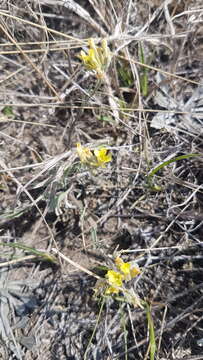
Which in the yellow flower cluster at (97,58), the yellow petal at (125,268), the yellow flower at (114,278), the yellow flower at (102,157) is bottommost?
the yellow flower at (114,278)

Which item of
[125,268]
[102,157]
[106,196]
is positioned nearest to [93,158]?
[102,157]

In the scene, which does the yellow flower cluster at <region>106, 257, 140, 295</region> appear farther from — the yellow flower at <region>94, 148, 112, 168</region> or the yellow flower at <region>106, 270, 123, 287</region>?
the yellow flower at <region>94, 148, 112, 168</region>

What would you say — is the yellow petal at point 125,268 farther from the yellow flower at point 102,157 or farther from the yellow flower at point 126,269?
the yellow flower at point 102,157

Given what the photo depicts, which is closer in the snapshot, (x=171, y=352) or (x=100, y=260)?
(x=171, y=352)

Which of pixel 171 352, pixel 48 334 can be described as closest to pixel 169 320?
pixel 171 352

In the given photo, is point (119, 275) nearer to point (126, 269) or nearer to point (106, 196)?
point (126, 269)

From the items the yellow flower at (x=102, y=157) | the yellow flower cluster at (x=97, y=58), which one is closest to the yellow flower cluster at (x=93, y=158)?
the yellow flower at (x=102, y=157)

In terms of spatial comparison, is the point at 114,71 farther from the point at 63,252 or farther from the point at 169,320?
the point at 169,320
